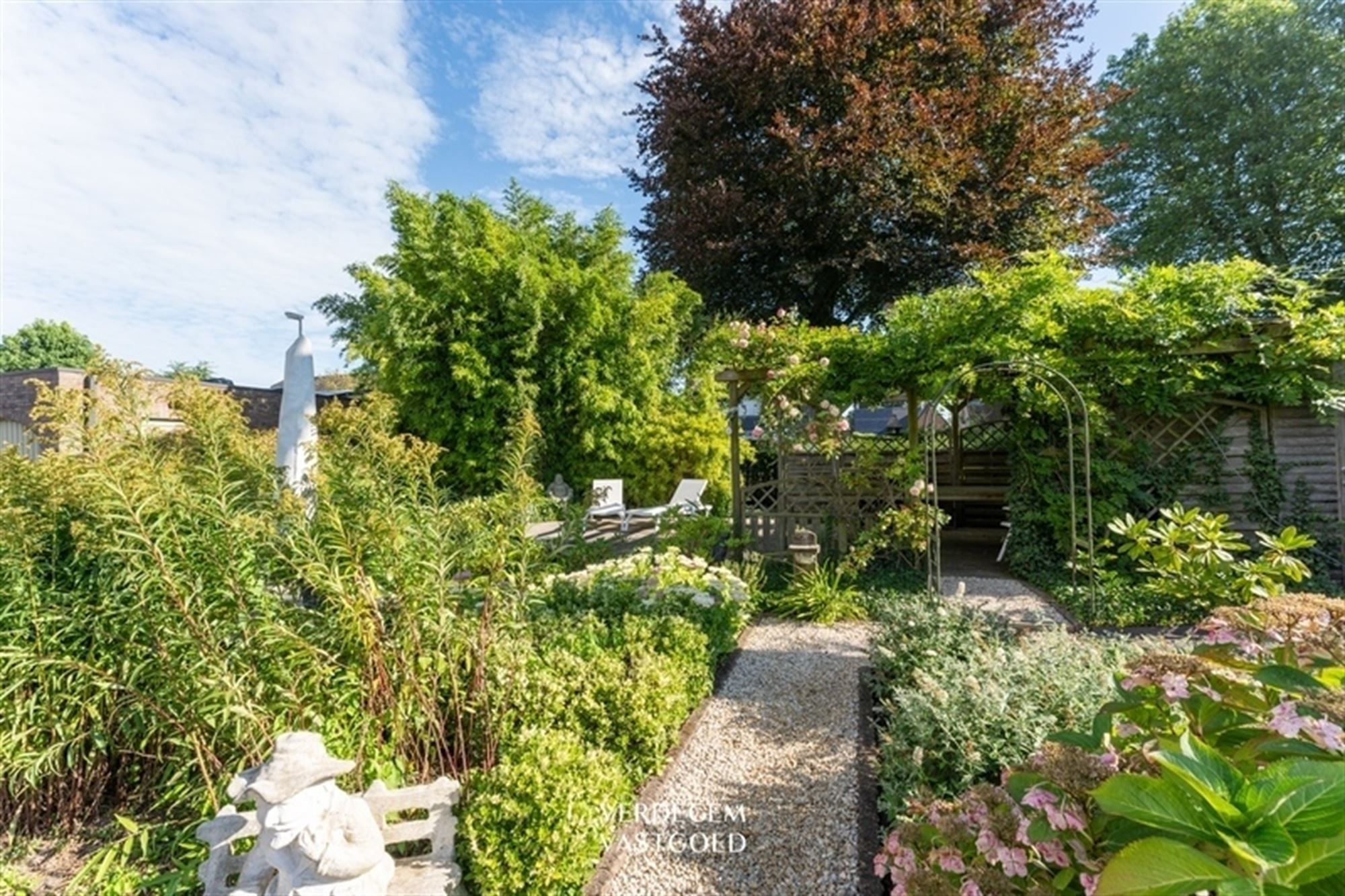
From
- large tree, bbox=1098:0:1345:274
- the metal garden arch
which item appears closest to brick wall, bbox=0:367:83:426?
the metal garden arch

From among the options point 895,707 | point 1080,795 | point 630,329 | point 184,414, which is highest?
point 630,329

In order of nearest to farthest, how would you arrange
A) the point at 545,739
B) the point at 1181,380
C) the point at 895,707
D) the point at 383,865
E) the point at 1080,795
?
the point at 1080,795 → the point at 383,865 → the point at 545,739 → the point at 895,707 → the point at 1181,380

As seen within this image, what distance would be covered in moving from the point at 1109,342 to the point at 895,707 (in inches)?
184

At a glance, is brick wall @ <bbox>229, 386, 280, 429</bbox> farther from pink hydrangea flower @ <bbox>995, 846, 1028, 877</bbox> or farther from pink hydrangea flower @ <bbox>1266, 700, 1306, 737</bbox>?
pink hydrangea flower @ <bbox>1266, 700, 1306, 737</bbox>

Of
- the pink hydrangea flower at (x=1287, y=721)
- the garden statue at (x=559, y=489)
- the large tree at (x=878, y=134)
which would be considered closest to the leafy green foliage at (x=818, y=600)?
the pink hydrangea flower at (x=1287, y=721)

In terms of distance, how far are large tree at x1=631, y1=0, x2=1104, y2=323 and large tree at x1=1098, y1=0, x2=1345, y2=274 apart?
12.6ft

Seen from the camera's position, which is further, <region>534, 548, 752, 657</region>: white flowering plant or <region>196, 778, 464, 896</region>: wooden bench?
<region>534, 548, 752, 657</region>: white flowering plant

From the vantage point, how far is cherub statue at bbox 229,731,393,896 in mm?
1426

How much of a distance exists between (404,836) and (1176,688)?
1.99 metres

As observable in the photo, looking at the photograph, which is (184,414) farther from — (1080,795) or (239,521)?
(1080,795)

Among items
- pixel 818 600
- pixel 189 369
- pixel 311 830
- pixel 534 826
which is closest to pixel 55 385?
pixel 189 369

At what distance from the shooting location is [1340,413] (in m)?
4.94

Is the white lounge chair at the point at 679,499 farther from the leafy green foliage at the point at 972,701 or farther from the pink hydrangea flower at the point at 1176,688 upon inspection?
the pink hydrangea flower at the point at 1176,688

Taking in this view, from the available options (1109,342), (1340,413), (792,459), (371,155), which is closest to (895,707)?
(792,459)
